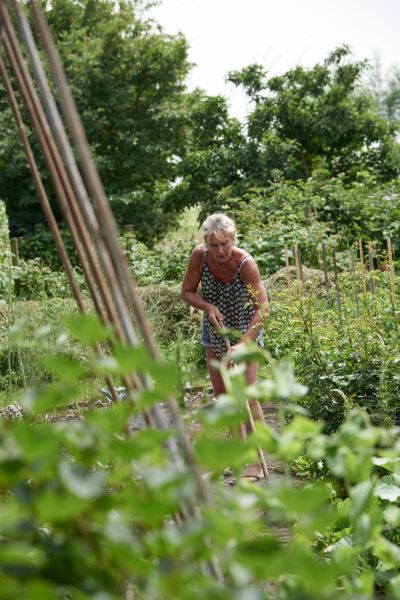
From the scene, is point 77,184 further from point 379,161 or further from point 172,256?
point 379,161

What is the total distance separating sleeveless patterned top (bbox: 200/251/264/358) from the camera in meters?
4.15

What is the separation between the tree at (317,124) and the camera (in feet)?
56.5

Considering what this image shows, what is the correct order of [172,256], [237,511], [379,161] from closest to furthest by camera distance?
1. [237,511]
2. [172,256]
3. [379,161]

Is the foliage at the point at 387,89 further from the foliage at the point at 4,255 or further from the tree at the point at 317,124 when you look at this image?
the foliage at the point at 4,255

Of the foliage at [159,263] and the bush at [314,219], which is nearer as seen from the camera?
the bush at [314,219]

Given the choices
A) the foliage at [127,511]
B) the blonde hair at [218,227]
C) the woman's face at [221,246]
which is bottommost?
the woman's face at [221,246]

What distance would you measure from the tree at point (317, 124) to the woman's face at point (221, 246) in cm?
1290

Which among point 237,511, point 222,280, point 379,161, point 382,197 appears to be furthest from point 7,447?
point 379,161

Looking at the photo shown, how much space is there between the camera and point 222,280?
423cm

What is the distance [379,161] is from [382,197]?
15.1 feet

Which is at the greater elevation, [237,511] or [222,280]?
[237,511]

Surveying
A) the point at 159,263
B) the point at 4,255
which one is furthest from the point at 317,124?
the point at 4,255

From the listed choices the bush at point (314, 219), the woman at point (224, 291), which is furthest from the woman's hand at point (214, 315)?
the bush at point (314, 219)

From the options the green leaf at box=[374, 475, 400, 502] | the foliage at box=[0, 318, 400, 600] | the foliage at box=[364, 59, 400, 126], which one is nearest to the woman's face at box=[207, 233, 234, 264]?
the green leaf at box=[374, 475, 400, 502]
